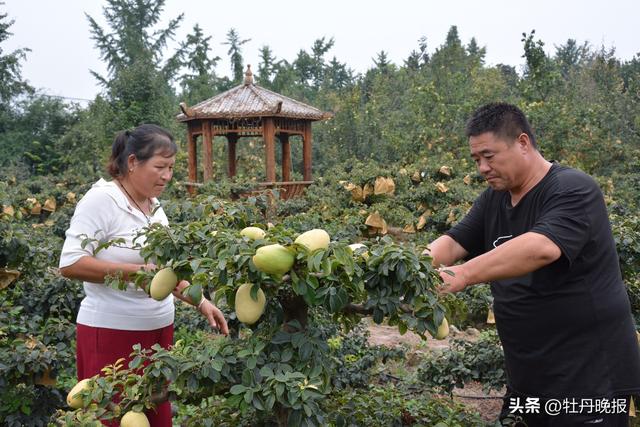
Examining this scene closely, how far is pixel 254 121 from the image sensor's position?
36.9 ft

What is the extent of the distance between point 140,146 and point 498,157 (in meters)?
1.18

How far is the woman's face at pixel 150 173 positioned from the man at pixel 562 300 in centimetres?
103

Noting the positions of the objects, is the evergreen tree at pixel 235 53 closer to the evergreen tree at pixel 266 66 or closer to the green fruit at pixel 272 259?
the evergreen tree at pixel 266 66

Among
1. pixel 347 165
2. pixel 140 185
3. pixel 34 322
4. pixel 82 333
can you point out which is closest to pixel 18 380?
pixel 34 322

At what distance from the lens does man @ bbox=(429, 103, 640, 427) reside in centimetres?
194

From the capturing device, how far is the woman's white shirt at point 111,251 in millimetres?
2139

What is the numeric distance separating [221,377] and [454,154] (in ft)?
40.4

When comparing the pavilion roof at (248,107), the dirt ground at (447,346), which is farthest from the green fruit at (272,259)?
the pavilion roof at (248,107)

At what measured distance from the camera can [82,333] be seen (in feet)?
7.27

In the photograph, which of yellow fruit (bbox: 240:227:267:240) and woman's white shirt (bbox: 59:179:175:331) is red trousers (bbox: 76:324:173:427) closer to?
woman's white shirt (bbox: 59:179:175:331)

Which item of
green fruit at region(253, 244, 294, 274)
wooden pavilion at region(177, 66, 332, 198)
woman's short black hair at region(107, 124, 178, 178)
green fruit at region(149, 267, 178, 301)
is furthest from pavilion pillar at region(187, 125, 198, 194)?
green fruit at region(253, 244, 294, 274)

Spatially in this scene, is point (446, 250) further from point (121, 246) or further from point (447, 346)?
point (447, 346)

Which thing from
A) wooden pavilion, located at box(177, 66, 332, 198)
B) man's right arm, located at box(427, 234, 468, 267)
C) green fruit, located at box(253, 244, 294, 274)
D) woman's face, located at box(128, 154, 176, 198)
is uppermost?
wooden pavilion, located at box(177, 66, 332, 198)

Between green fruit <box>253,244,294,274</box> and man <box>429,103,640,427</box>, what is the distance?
29.7 inches
